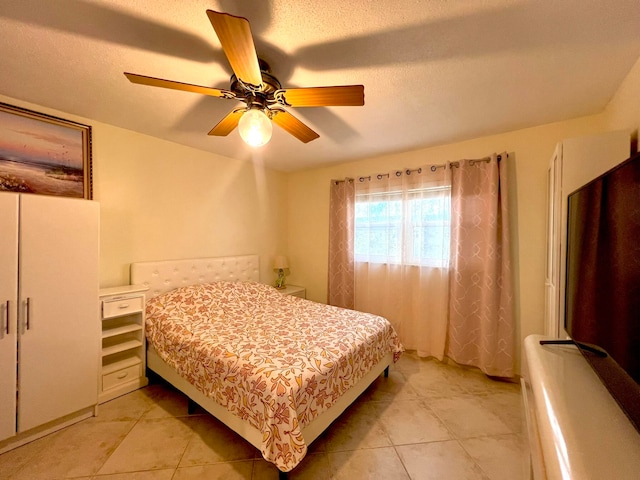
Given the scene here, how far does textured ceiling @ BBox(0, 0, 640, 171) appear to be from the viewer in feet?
3.71

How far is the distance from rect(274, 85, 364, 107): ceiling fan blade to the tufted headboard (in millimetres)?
2176

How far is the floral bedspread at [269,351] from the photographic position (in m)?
1.33

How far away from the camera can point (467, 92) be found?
1750 mm

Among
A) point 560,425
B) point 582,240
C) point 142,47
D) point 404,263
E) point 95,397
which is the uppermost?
point 142,47

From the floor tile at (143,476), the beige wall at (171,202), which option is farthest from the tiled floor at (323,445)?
the beige wall at (171,202)

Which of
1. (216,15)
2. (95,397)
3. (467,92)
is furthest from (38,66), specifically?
(467,92)

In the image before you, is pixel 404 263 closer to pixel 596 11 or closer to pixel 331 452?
pixel 331 452

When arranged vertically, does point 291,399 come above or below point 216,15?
below

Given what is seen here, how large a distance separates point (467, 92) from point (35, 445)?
3867 mm

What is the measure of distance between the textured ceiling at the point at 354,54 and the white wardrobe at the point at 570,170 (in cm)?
41

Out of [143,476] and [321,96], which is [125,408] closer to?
[143,476]

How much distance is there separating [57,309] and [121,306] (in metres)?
0.42

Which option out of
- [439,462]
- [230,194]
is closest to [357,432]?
[439,462]

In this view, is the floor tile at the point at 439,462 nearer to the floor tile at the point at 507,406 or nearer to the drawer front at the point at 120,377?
the floor tile at the point at 507,406
